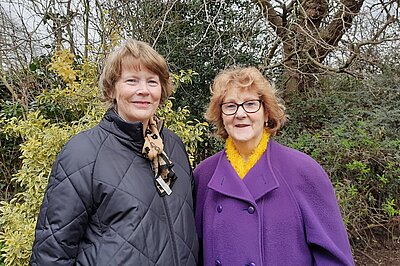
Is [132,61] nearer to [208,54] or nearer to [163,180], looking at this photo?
[163,180]

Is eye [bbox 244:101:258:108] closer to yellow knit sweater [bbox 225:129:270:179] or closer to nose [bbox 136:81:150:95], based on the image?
yellow knit sweater [bbox 225:129:270:179]

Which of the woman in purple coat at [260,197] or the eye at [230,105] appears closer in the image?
the woman in purple coat at [260,197]

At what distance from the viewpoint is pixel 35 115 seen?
137 inches

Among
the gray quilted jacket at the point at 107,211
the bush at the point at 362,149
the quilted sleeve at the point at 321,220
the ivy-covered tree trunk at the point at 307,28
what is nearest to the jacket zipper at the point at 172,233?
the gray quilted jacket at the point at 107,211

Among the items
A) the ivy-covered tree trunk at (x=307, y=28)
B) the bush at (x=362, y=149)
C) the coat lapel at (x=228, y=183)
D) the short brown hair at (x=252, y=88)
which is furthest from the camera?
the ivy-covered tree trunk at (x=307, y=28)

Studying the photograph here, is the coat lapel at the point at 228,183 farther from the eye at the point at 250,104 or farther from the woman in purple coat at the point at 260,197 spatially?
the eye at the point at 250,104

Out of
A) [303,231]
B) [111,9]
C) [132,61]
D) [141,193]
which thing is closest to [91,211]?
[141,193]

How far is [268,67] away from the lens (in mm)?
5148

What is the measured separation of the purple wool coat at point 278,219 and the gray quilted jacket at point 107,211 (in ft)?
0.66

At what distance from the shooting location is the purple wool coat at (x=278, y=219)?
170cm

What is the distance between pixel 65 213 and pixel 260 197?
2.73ft

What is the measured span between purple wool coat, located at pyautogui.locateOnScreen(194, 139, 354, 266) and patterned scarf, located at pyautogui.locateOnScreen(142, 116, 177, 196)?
0.25 meters

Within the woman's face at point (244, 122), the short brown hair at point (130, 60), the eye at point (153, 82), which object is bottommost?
the woman's face at point (244, 122)

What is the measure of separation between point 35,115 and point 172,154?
2.01 meters
